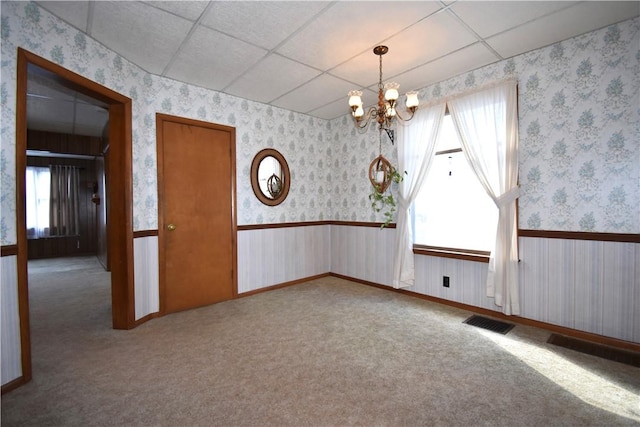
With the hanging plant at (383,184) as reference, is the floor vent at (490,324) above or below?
below

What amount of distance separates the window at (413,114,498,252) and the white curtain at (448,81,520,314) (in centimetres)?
17

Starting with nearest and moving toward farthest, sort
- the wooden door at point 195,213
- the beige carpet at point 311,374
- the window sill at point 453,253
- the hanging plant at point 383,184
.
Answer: the beige carpet at point 311,374 → the window sill at point 453,253 → the wooden door at point 195,213 → the hanging plant at point 383,184

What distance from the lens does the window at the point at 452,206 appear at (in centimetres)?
342

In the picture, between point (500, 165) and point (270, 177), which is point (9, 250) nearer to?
point (270, 177)

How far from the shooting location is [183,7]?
2246 mm

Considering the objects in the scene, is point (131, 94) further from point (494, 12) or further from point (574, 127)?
point (574, 127)

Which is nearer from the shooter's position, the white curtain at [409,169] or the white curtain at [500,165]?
the white curtain at [500,165]

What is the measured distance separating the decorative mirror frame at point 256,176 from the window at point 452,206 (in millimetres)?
2016

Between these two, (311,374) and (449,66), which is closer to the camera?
(311,374)

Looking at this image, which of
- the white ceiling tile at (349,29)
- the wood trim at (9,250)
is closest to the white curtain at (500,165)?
the white ceiling tile at (349,29)

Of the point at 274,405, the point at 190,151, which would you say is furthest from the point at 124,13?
the point at 274,405

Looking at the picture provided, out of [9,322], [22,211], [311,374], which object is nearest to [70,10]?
[22,211]

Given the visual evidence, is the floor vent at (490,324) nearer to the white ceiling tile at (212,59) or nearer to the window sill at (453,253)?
the window sill at (453,253)

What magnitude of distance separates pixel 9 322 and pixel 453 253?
4.09 meters
